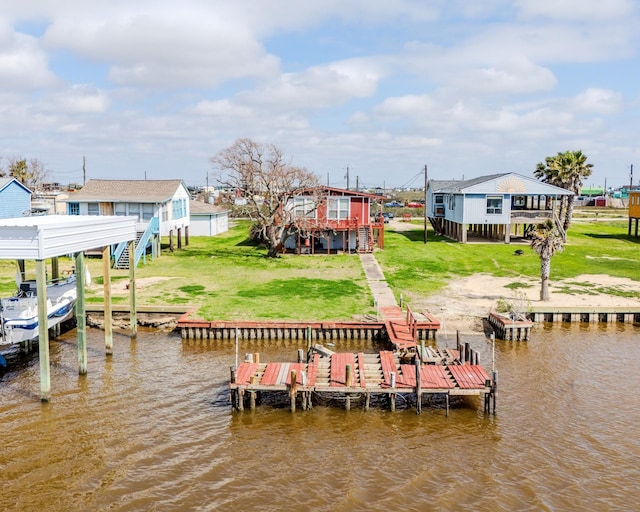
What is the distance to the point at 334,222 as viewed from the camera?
176 feet

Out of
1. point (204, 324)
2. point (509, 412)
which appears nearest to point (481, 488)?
point (509, 412)

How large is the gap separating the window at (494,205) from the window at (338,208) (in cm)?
1627

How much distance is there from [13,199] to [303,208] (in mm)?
23948

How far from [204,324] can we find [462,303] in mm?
15697

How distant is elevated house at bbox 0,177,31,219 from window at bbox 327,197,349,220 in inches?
993

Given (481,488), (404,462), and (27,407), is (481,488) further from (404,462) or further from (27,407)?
(27,407)

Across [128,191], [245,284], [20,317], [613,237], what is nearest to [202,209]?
[128,191]

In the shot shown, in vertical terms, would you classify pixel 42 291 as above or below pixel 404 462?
above

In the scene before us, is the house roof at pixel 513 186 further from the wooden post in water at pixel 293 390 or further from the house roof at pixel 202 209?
the wooden post in water at pixel 293 390

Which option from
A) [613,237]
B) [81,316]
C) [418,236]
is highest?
[418,236]

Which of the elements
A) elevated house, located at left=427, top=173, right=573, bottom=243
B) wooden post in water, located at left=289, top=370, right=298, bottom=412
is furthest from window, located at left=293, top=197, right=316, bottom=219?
wooden post in water, located at left=289, top=370, right=298, bottom=412

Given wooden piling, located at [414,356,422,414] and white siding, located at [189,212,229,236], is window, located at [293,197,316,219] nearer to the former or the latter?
white siding, located at [189,212,229,236]

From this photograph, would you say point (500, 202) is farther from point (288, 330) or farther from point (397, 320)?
point (288, 330)

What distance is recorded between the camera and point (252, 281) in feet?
134
